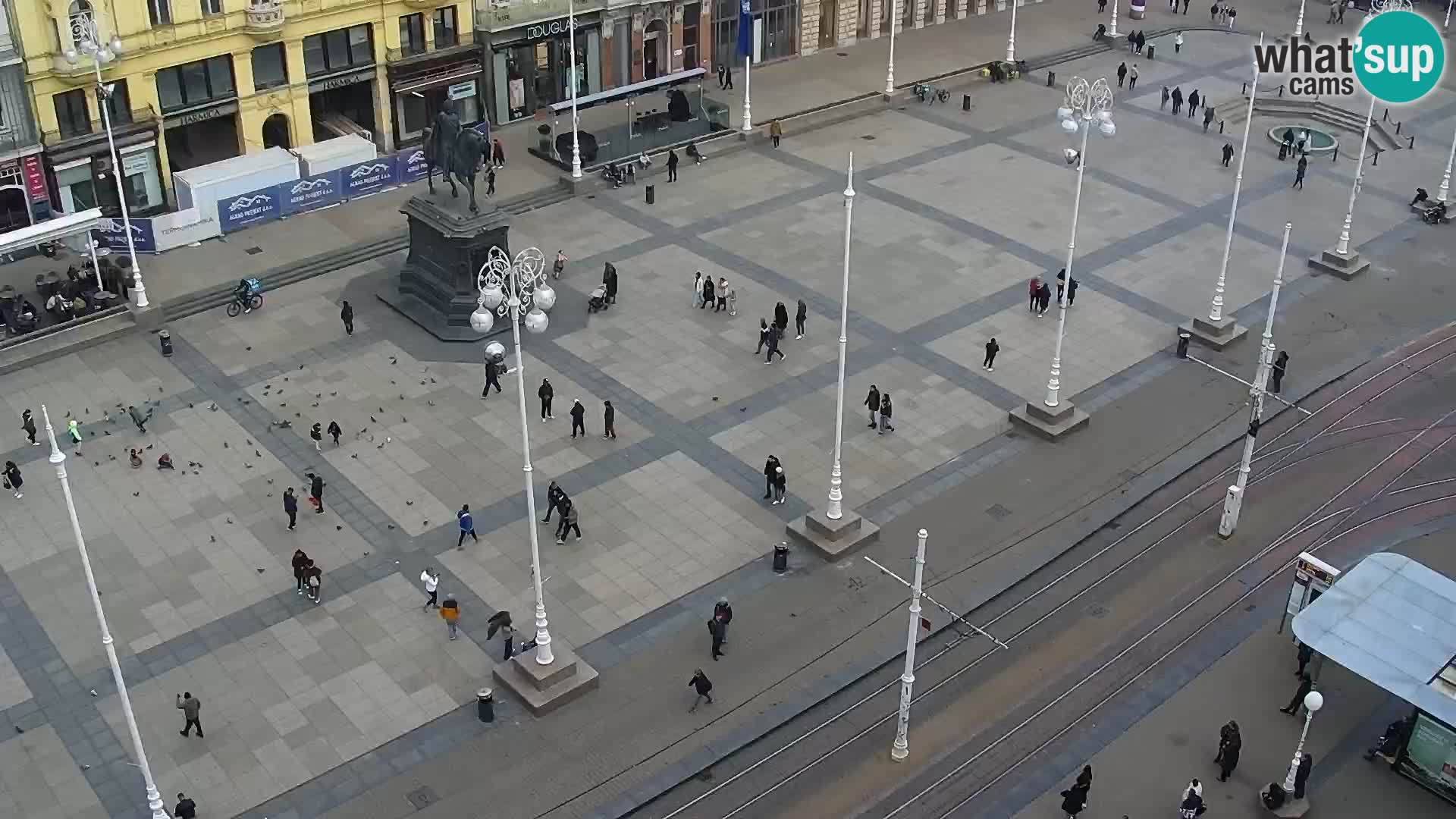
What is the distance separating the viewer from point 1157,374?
47.4 meters

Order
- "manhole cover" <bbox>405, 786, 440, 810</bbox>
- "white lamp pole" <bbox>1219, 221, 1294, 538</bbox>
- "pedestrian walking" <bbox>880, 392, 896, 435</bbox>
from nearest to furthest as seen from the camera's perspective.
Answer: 1. "manhole cover" <bbox>405, 786, 440, 810</bbox>
2. "white lamp pole" <bbox>1219, 221, 1294, 538</bbox>
3. "pedestrian walking" <bbox>880, 392, 896, 435</bbox>

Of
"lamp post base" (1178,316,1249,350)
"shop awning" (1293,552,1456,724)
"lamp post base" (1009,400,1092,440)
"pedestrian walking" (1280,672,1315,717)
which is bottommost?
"pedestrian walking" (1280,672,1315,717)

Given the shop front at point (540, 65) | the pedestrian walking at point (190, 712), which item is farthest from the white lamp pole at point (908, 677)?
the shop front at point (540, 65)

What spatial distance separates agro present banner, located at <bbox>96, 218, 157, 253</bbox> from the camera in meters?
50.9

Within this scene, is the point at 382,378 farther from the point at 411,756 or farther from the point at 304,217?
the point at 411,756

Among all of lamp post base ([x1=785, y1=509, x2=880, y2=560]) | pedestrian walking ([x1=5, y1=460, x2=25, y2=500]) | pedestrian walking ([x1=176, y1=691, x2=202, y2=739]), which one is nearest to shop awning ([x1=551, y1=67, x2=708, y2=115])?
pedestrian walking ([x1=5, y1=460, x2=25, y2=500])

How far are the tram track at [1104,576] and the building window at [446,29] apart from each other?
122ft

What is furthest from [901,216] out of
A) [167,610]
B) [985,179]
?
[167,610]

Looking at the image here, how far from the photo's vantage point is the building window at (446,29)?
202 ft

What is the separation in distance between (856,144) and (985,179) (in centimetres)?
675

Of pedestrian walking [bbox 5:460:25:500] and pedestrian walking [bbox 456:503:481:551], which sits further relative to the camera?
pedestrian walking [bbox 5:460:25:500]

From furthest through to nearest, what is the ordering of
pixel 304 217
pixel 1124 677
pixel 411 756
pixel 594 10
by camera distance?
1. pixel 594 10
2. pixel 304 217
3. pixel 1124 677
4. pixel 411 756

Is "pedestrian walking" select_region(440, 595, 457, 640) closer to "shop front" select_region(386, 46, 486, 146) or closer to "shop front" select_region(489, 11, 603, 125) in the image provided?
"shop front" select_region(386, 46, 486, 146)

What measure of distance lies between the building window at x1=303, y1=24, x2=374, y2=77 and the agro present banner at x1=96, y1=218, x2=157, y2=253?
33.6 feet
